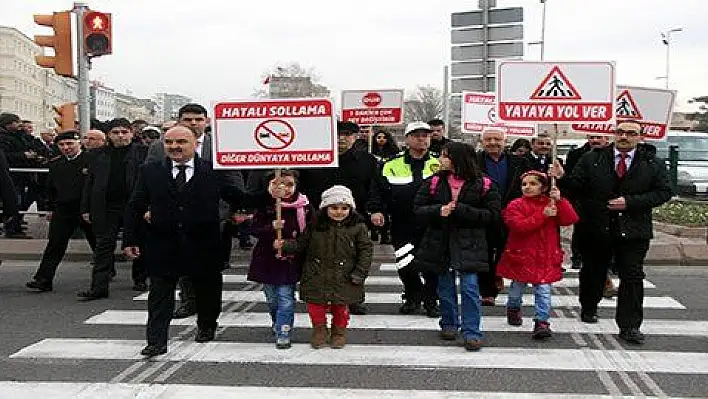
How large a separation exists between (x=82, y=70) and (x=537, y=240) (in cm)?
830

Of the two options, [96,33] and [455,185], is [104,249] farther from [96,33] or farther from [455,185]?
[96,33]

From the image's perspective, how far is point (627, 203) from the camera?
7219mm

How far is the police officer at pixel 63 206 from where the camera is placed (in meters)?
9.97

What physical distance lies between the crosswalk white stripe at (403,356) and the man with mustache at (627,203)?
0.50 m

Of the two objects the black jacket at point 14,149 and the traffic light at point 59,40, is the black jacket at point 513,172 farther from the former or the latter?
the black jacket at point 14,149

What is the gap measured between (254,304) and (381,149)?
6.27 metres

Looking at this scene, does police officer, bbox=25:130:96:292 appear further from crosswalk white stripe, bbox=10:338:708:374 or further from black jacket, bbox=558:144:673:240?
black jacket, bbox=558:144:673:240

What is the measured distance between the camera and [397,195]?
27.5 ft

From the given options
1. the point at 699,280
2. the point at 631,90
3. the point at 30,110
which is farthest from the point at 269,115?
the point at 30,110

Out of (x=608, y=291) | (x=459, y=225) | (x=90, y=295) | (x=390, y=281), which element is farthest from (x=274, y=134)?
(x=608, y=291)

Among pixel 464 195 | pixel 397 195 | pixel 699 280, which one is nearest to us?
pixel 464 195

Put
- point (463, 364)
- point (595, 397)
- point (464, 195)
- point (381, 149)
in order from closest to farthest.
→ point (595, 397), point (463, 364), point (464, 195), point (381, 149)

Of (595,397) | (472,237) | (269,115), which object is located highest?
(269,115)

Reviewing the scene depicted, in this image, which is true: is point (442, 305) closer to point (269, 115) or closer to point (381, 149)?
point (269, 115)
